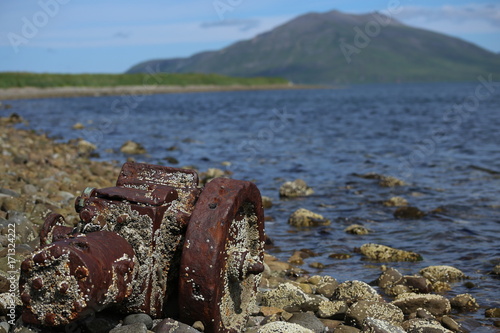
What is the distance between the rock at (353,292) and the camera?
5415 millimetres

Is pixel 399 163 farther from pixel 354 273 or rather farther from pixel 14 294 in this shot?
pixel 14 294

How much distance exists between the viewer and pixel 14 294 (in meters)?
4.10

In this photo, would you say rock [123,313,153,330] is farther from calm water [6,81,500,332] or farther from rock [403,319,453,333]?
calm water [6,81,500,332]

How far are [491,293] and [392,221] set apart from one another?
3.51m

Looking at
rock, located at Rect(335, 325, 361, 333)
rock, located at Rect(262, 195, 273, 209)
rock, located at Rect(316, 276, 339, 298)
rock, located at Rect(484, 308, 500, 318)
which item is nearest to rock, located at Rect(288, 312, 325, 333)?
rock, located at Rect(335, 325, 361, 333)

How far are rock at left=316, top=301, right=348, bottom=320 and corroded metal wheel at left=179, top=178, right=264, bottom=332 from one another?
1.04 m

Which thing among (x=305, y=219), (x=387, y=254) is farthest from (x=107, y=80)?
(x=387, y=254)

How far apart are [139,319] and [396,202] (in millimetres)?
7852

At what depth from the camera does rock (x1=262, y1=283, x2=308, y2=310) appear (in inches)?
205

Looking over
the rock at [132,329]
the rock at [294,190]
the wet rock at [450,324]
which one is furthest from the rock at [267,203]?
the rock at [132,329]

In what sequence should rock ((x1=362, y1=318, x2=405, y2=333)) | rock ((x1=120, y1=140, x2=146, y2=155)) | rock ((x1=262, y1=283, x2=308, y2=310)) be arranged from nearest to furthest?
rock ((x1=362, y1=318, x2=405, y2=333)) < rock ((x1=262, y1=283, x2=308, y2=310)) < rock ((x1=120, y1=140, x2=146, y2=155))

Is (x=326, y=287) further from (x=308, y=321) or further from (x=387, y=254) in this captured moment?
(x=387, y=254)

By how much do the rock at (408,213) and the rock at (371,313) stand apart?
16.6 feet

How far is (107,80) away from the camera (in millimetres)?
103812
